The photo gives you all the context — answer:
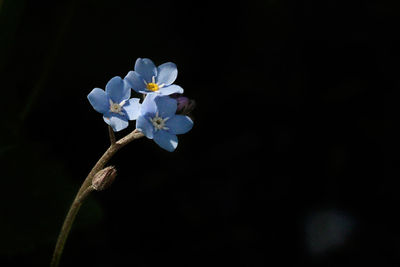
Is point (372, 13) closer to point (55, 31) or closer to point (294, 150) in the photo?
point (294, 150)

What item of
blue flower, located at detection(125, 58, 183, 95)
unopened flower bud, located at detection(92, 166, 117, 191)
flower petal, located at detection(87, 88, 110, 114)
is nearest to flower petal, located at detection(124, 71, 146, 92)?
blue flower, located at detection(125, 58, 183, 95)

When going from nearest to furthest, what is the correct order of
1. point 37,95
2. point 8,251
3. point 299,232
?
1. point 8,251
2. point 37,95
3. point 299,232

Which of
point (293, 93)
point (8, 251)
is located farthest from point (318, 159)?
point (8, 251)

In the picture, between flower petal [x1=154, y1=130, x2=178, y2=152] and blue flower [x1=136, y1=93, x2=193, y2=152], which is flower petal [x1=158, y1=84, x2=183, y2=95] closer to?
blue flower [x1=136, y1=93, x2=193, y2=152]

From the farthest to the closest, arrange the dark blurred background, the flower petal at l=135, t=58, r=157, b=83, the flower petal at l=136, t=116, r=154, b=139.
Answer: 1. the dark blurred background
2. the flower petal at l=135, t=58, r=157, b=83
3. the flower petal at l=136, t=116, r=154, b=139

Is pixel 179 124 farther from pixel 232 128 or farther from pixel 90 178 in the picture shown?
pixel 232 128

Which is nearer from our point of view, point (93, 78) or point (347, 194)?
point (93, 78)

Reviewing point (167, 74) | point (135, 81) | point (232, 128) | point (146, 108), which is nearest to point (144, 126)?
point (146, 108)
